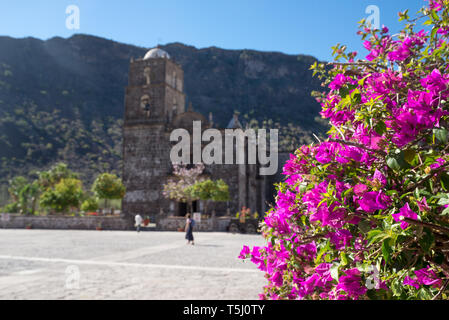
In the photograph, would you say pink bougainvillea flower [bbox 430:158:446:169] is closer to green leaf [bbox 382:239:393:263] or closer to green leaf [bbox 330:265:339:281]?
green leaf [bbox 382:239:393:263]

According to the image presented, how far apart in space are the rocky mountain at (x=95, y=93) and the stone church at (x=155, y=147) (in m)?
41.6

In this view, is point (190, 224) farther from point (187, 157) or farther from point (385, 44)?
point (187, 157)

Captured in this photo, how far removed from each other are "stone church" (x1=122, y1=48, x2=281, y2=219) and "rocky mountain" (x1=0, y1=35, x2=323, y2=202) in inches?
1640

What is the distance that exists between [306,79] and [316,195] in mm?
128114

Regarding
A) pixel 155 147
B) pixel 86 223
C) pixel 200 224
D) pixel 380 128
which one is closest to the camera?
pixel 380 128

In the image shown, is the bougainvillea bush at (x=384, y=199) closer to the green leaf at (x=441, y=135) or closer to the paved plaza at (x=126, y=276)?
the green leaf at (x=441, y=135)

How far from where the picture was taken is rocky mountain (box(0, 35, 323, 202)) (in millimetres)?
77625

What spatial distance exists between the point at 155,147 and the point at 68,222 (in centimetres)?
1009

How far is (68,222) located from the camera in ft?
96.1

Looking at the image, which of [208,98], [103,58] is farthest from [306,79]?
[103,58]

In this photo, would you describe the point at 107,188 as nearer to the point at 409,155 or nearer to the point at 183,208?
the point at 183,208

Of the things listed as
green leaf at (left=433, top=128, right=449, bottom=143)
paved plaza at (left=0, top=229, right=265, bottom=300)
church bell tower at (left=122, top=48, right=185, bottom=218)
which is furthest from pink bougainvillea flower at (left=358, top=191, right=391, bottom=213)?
church bell tower at (left=122, top=48, right=185, bottom=218)

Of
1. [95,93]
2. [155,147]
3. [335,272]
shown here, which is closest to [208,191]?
[155,147]

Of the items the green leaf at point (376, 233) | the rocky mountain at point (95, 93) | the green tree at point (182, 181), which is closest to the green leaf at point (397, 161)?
the green leaf at point (376, 233)
